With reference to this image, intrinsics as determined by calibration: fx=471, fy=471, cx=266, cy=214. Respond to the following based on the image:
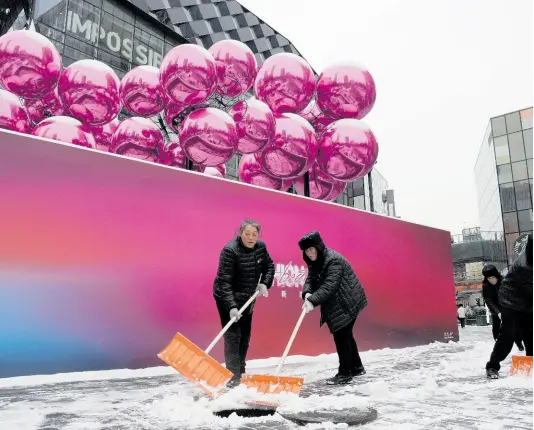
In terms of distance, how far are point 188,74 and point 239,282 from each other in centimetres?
268

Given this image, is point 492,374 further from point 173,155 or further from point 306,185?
point 173,155

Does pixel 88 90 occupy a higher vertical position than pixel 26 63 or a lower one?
lower

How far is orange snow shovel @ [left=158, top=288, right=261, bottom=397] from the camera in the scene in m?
3.16

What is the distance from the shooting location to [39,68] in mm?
5383

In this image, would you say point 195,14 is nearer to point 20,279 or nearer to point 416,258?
point 416,258

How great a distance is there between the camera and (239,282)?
4055mm

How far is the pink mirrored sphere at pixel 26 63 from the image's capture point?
5277 mm

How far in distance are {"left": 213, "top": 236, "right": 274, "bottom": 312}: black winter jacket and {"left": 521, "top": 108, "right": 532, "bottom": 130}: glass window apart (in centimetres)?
3403

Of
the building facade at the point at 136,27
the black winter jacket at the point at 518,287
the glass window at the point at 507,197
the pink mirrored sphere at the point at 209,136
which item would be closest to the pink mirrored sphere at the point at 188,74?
the pink mirrored sphere at the point at 209,136

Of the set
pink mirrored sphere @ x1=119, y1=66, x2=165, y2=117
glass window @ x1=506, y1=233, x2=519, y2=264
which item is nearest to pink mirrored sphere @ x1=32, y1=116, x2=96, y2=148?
pink mirrored sphere @ x1=119, y1=66, x2=165, y2=117

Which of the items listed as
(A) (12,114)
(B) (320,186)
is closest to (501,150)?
(B) (320,186)

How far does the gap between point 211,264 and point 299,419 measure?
9.64 feet

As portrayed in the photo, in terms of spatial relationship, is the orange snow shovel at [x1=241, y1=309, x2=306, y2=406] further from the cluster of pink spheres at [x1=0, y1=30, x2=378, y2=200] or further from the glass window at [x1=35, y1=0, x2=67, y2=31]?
the glass window at [x1=35, y1=0, x2=67, y2=31]

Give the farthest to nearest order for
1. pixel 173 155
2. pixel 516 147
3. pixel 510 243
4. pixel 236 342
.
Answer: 1. pixel 516 147
2. pixel 510 243
3. pixel 173 155
4. pixel 236 342
